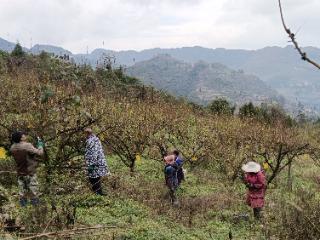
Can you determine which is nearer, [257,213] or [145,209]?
[145,209]

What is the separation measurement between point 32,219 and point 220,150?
12019mm

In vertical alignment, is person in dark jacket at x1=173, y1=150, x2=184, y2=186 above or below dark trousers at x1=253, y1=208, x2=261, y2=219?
above

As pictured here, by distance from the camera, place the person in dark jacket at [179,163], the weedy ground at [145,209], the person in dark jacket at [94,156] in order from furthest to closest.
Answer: the person in dark jacket at [179,163]
the person in dark jacket at [94,156]
the weedy ground at [145,209]

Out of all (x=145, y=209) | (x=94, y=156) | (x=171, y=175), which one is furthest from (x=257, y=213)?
(x=94, y=156)

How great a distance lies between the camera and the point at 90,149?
40.5ft

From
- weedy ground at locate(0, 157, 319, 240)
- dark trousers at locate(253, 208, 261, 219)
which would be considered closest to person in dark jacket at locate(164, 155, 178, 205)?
weedy ground at locate(0, 157, 319, 240)

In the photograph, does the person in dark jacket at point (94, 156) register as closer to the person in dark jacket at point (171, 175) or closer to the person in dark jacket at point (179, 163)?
the person in dark jacket at point (171, 175)

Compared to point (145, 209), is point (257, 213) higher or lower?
lower

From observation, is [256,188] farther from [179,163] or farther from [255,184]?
[179,163]

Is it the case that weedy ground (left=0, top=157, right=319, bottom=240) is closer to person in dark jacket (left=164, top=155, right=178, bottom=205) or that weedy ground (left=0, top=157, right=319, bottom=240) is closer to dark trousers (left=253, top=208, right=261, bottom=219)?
dark trousers (left=253, top=208, right=261, bottom=219)

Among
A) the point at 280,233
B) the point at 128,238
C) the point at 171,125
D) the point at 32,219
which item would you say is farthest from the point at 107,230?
the point at 171,125

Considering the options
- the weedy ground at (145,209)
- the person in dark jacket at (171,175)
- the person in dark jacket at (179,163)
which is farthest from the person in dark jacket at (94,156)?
the person in dark jacket at (179,163)

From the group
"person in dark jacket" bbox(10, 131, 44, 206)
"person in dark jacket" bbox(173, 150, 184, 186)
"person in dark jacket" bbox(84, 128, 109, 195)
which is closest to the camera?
"person in dark jacket" bbox(10, 131, 44, 206)

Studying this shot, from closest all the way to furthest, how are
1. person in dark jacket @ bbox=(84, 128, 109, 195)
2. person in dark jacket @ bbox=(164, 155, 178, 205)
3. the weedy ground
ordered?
the weedy ground, person in dark jacket @ bbox=(84, 128, 109, 195), person in dark jacket @ bbox=(164, 155, 178, 205)
